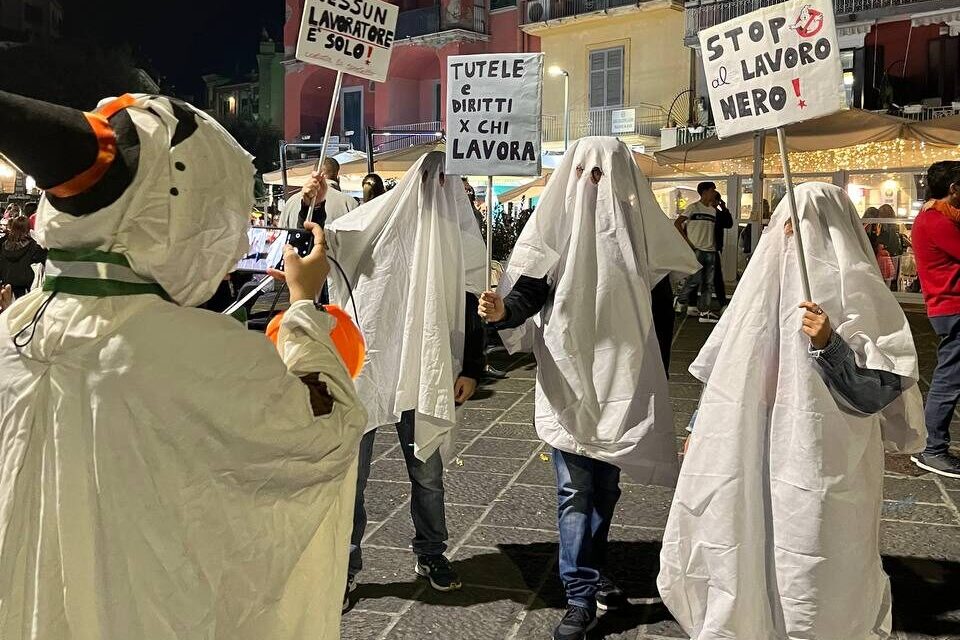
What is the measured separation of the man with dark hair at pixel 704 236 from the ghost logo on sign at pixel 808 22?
29.3 ft

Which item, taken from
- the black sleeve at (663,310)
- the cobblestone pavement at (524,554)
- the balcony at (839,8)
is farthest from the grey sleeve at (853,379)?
the balcony at (839,8)

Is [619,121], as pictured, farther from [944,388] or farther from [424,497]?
[424,497]

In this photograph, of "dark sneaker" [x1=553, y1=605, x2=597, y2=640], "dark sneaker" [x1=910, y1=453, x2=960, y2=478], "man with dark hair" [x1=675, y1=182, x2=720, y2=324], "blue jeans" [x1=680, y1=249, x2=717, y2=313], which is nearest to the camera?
"dark sneaker" [x1=553, y1=605, x2=597, y2=640]

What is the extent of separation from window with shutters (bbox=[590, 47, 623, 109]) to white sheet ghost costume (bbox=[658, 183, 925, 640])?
23458 millimetres

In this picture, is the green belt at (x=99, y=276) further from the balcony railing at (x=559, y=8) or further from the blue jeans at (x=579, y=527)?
the balcony railing at (x=559, y=8)

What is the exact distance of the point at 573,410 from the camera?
327 cm

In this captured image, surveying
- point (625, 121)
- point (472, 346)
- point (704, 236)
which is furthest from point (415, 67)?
point (472, 346)

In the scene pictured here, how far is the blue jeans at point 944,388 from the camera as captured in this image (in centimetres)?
533

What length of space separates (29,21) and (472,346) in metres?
42.0

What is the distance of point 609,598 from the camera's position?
3.41 m

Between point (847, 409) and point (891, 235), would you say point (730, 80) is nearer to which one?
point (847, 409)

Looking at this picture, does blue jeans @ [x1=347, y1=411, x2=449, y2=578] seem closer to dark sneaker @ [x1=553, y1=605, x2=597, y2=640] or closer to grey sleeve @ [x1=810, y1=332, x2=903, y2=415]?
dark sneaker @ [x1=553, y1=605, x2=597, y2=640]

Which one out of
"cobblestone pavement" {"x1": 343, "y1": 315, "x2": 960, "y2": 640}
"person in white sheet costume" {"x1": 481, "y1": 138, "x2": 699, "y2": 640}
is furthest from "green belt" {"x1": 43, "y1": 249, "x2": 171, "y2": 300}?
"cobblestone pavement" {"x1": 343, "y1": 315, "x2": 960, "y2": 640}

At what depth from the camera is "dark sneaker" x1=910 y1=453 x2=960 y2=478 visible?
519cm
